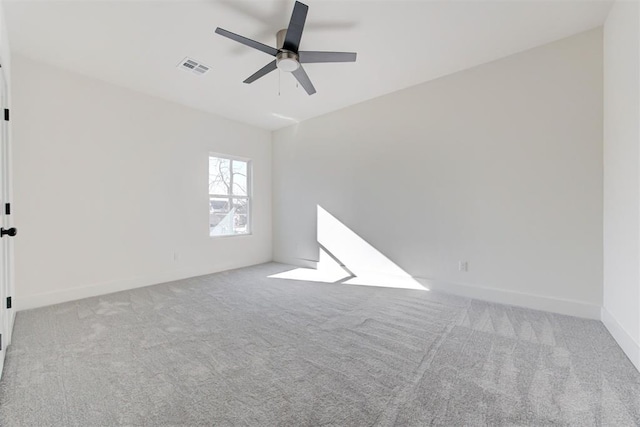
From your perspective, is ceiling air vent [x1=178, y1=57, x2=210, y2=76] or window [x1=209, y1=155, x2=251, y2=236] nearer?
ceiling air vent [x1=178, y1=57, x2=210, y2=76]

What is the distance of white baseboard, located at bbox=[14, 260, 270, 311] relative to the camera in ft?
10.3

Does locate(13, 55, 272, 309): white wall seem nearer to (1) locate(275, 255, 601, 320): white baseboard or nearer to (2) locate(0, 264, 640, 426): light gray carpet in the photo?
(2) locate(0, 264, 640, 426): light gray carpet

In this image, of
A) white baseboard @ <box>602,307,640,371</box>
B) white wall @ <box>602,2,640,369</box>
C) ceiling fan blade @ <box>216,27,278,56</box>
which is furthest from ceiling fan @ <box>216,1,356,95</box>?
white baseboard @ <box>602,307,640,371</box>

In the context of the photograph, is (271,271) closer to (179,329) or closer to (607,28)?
(179,329)

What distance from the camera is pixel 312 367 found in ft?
6.51

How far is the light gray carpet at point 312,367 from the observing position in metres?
1.54

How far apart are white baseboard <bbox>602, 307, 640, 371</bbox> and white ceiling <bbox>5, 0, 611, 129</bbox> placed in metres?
2.80

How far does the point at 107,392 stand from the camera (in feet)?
5.61

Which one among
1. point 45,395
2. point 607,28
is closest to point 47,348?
point 45,395

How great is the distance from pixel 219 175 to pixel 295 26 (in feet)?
11.3

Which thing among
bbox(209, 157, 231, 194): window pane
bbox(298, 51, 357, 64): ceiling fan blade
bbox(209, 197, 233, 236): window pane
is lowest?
bbox(209, 197, 233, 236): window pane

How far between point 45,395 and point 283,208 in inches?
172

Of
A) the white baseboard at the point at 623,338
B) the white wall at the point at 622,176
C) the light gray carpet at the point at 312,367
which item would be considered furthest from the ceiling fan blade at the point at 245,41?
the white baseboard at the point at 623,338

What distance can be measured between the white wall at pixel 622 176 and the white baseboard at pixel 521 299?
6.4 inches
